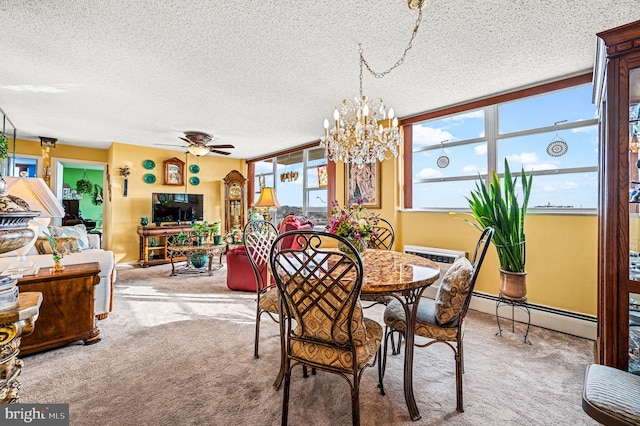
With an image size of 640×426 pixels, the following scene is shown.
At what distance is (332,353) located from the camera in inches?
52.4

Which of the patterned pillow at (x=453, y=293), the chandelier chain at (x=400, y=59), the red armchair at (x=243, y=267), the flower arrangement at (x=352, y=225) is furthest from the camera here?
the red armchair at (x=243, y=267)

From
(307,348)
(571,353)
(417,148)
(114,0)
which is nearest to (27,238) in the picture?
(307,348)

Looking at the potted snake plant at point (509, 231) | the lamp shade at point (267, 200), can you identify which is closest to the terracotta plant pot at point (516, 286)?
the potted snake plant at point (509, 231)

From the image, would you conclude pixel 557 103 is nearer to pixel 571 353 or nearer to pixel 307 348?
pixel 571 353

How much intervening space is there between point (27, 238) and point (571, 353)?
3.54 metres

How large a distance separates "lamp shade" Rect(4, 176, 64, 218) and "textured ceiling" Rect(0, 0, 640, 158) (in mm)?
1020

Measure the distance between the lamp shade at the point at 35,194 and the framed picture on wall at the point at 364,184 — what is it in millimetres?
3333

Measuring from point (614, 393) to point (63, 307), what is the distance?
11.1 feet

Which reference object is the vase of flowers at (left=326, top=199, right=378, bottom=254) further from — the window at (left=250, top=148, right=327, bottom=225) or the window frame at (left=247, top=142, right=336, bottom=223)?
the window at (left=250, top=148, right=327, bottom=225)

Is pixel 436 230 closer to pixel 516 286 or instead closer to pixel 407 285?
pixel 516 286

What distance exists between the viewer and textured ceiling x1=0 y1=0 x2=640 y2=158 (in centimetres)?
178

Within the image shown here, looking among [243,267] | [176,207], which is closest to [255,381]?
[243,267]

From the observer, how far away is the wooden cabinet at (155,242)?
5.28 m

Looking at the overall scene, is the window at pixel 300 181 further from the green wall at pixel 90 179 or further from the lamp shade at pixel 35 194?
the green wall at pixel 90 179
